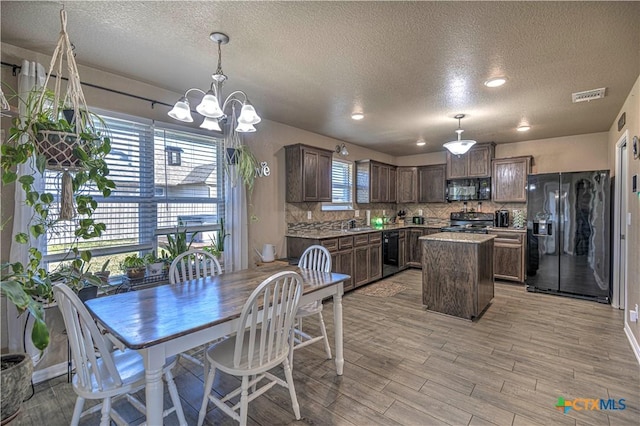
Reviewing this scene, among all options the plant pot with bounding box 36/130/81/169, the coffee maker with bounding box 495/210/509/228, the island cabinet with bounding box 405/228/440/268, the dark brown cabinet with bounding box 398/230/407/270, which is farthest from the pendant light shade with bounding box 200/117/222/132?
the coffee maker with bounding box 495/210/509/228

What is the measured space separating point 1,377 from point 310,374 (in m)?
1.80

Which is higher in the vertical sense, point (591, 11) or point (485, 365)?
point (591, 11)

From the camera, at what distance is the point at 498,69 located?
2.61 meters

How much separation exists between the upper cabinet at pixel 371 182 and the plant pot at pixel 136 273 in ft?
13.3

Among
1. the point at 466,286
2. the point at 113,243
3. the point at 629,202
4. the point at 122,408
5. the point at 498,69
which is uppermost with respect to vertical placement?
the point at 498,69

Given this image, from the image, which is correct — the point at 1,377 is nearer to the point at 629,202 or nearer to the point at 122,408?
the point at 122,408

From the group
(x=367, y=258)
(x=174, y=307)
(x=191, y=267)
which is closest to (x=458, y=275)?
(x=367, y=258)

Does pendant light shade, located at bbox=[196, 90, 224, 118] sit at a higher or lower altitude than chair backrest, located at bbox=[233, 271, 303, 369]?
higher

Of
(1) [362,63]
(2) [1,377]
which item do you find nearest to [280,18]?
(1) [362,63]

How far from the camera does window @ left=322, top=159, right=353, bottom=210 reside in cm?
554

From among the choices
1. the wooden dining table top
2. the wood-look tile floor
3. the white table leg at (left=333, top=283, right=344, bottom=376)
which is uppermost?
the wooden dining table top

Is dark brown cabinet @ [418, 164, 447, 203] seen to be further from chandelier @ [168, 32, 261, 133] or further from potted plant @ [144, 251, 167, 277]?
potted plant @ [144, 251, 167, 277]

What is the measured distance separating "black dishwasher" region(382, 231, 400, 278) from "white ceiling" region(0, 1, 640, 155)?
2.52m

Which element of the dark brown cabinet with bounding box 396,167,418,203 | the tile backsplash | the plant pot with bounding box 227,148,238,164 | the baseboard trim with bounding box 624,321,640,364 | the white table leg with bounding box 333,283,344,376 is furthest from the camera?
the dark brown cabinet with bounding box 396,167,418,203
